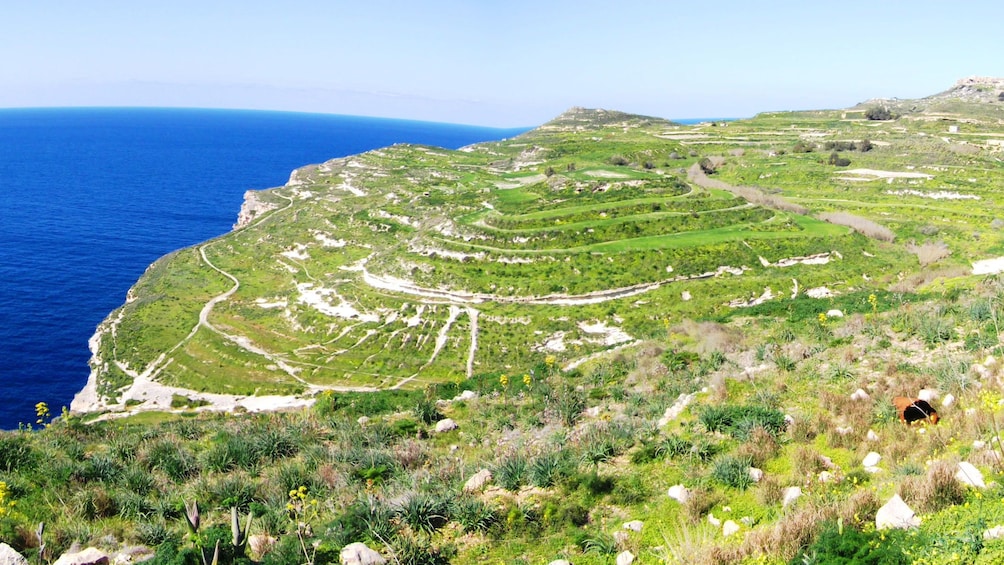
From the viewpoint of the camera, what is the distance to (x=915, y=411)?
13625mm

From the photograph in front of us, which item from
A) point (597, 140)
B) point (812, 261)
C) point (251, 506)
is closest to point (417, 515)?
point (251, 506)

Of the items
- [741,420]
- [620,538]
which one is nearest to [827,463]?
[741,420]

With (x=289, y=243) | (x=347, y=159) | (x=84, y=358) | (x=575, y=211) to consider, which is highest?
(x=347, y=159)

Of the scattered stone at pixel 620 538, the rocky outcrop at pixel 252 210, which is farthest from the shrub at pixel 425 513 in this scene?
the rocky outcrop at pixel 252 210

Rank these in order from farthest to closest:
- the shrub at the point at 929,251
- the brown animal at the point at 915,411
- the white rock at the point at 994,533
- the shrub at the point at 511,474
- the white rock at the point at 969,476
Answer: the shrub at the point at 929,251 < the shrub at the point at 511,474 < the brown animal at the point at 915,411 < the white rock at the point at 969,476 < the white rock at the point at 994,533

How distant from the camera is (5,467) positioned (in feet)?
49.0

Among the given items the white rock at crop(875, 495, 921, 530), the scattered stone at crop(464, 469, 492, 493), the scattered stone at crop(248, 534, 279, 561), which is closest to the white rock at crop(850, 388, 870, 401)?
the white rock at crop(875, 495, 921, 530)

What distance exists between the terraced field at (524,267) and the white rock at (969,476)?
80.7ft

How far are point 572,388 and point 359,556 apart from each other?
49.7ft

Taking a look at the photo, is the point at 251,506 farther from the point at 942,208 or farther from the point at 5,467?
the point at 942,208

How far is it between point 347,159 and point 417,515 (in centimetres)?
15076

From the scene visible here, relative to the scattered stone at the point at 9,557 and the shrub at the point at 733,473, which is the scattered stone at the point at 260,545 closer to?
the scattered stone at the point at 9,557

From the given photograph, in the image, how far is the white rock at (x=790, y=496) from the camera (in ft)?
36.6

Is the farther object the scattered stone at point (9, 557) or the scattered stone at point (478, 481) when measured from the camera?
the scattered stone at point (478, 481)
